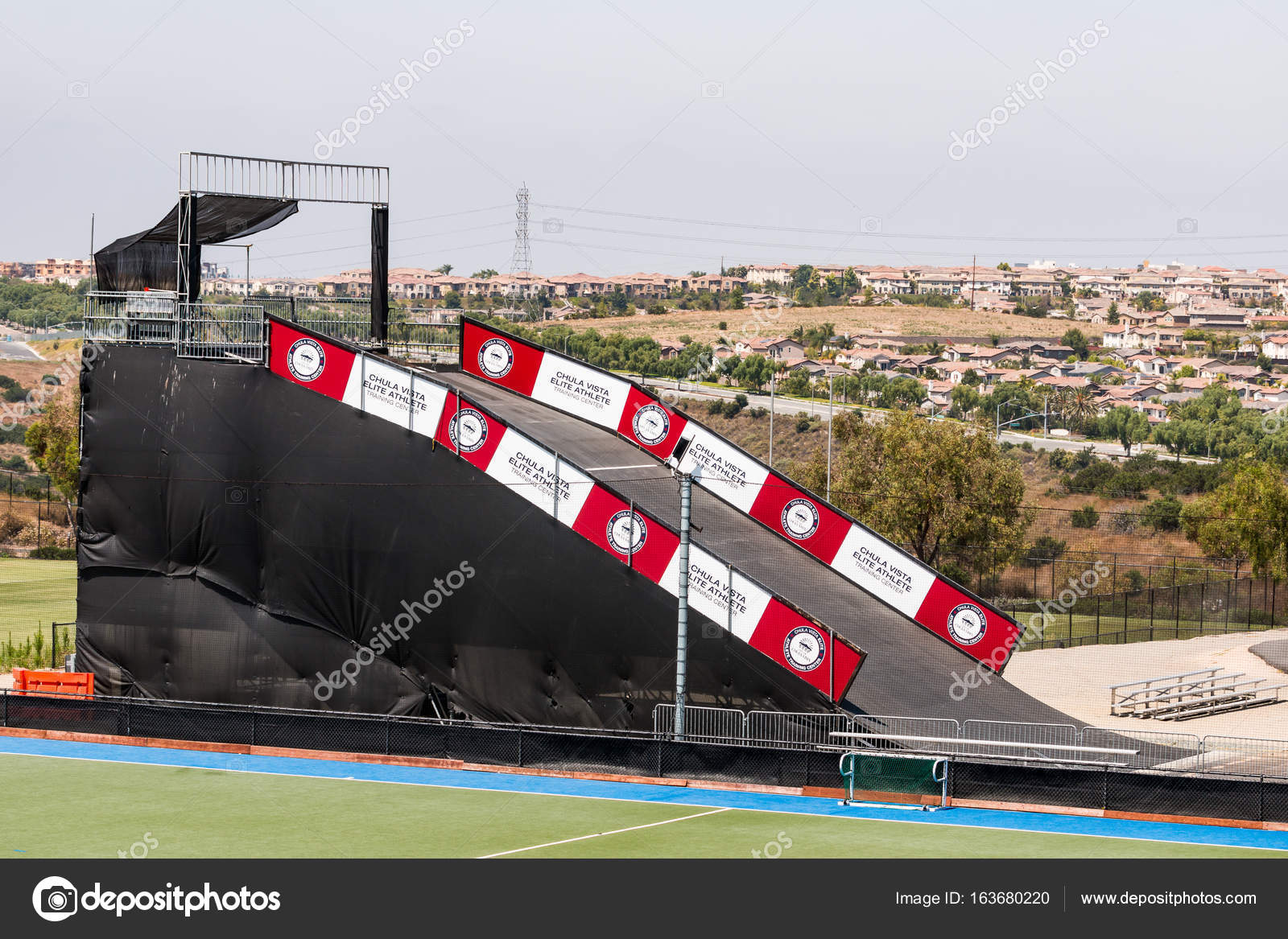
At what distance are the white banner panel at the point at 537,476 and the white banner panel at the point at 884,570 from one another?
231 inches

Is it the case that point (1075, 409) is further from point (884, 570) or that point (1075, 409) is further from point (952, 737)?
point (952, 737)

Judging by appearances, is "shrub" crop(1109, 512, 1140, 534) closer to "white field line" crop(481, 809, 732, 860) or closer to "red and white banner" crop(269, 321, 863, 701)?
"red and white banner" crop(269, 321, 863, 701)

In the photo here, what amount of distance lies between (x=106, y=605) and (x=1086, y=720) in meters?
20.0

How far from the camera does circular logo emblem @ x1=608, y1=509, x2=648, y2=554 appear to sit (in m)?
22.7

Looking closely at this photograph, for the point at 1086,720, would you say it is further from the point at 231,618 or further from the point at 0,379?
the point at 0,379

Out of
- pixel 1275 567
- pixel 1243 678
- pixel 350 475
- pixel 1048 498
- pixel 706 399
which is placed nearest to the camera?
pixel 350 475

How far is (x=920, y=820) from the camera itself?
19.3 meters

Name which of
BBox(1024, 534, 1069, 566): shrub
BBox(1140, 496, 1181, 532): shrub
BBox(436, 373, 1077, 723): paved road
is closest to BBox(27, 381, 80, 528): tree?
BBox(1024, 534, 1069, 566): shrub

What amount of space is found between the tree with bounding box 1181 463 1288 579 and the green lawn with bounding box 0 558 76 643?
37643mm

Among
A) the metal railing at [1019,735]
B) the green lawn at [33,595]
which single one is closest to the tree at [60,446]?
the green lawn at [33,595]

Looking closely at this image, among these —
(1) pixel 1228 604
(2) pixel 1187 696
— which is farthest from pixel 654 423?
(1) pixel 1228 604

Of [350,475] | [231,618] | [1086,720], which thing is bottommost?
[1086,720]

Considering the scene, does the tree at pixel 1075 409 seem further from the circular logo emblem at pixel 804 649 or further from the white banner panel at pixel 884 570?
the circular logo emblem at pixel 804 649

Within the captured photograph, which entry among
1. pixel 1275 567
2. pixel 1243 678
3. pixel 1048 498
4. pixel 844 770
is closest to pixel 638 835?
pixel 844 770
